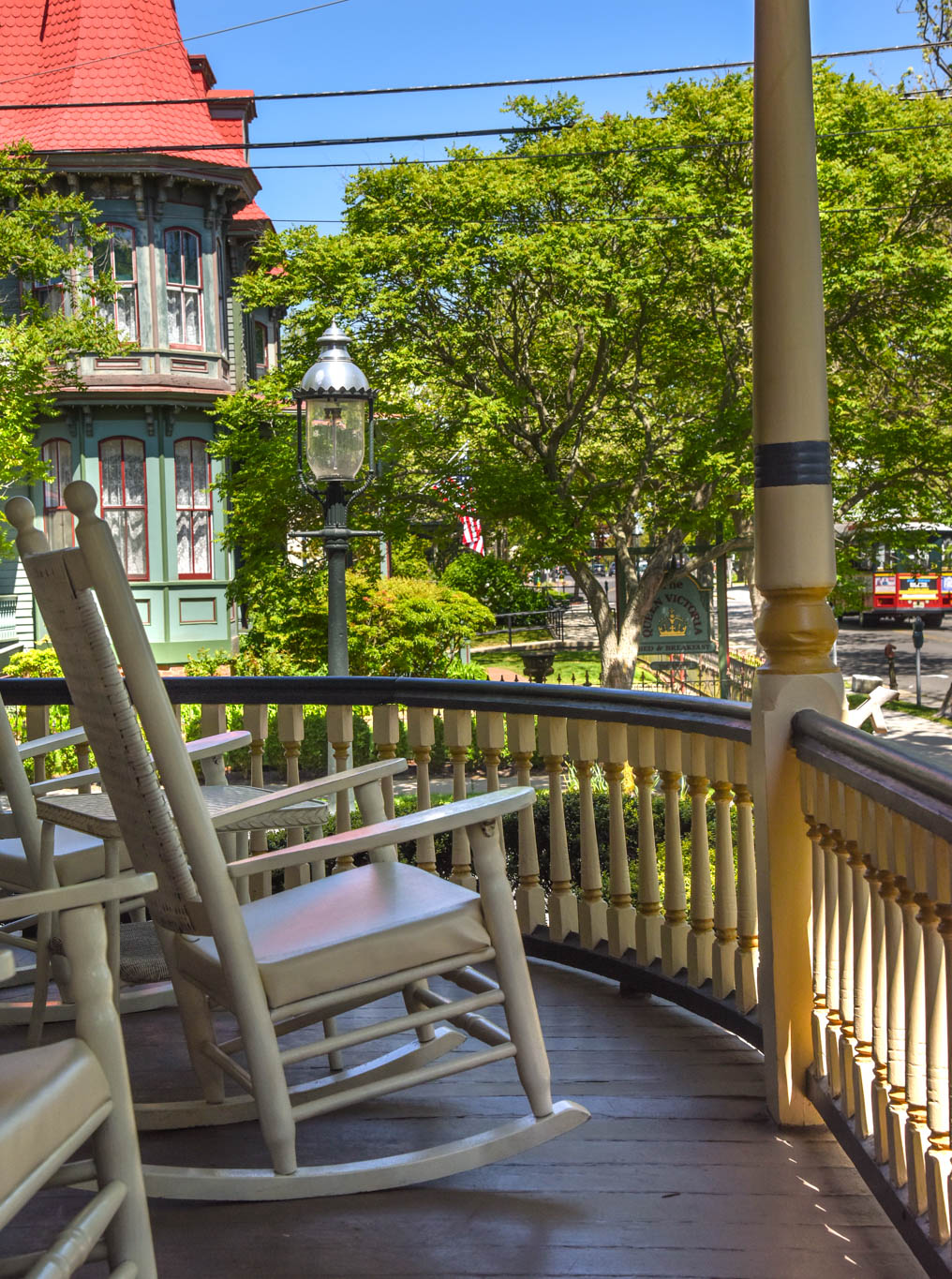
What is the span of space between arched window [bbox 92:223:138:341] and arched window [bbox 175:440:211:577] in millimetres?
1807

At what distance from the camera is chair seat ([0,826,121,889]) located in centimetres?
272

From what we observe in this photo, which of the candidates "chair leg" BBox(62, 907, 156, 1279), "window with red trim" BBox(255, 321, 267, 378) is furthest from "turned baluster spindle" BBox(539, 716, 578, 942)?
"window with red trim" BBox(255, 321, 267, 378)

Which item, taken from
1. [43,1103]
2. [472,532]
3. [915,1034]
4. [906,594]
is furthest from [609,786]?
[906,594]

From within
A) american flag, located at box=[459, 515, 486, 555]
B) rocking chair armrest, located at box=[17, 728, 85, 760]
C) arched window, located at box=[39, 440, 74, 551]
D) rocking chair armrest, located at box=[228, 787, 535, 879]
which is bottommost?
rocking chair armrest, located at box=[228, 787, 535, 879]

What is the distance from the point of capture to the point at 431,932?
205 centimetres

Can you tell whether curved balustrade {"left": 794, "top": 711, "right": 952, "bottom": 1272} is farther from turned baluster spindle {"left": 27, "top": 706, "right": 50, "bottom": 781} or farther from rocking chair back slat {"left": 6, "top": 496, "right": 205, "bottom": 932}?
turned baluster spindle {"left": 27, "top": 706, "right": 50, "bottom": 781}

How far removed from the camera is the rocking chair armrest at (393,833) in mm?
2037

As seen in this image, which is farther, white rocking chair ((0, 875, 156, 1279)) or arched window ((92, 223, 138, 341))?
arched window ((92, 223, 138, 341))

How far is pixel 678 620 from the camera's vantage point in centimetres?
1861

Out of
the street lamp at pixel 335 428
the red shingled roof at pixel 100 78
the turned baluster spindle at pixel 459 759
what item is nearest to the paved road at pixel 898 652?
the red shingled roof at pixel 100 78

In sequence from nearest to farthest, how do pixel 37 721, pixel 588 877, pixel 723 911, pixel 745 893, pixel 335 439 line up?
1. pixel 745 893
2. pixel 723 911
3. pixel 588 877
4. pixel 37 721
5. pixel 335 439

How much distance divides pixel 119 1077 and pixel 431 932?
66 centimetres

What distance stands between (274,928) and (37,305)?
1631 centimetres

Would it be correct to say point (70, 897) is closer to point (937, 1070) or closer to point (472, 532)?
point (937, 1070)
